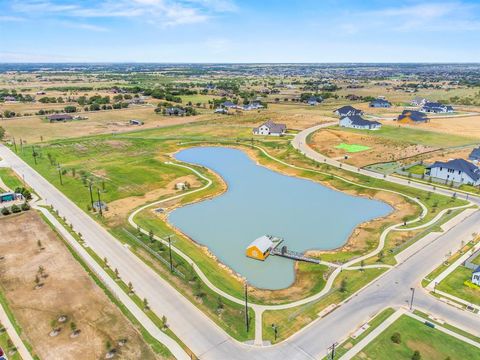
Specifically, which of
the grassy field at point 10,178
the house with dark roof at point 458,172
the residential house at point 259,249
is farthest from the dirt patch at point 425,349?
the grassy field at point 10,178

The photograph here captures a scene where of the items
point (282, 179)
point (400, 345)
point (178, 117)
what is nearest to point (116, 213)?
point (282, 179)

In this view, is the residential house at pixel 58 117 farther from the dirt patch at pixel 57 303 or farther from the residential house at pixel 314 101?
the residential house at pixel 314 101

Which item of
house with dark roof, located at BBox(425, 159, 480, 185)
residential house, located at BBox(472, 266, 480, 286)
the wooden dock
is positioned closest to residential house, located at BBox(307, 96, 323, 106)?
house with dark roof, located at BBox(425, 159, 480, 185)

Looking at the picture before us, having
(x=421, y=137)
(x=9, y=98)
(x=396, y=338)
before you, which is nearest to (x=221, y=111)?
(x=421, y=137)

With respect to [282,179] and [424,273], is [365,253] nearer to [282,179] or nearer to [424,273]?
[424,273]

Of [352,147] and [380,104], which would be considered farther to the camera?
[380,104]

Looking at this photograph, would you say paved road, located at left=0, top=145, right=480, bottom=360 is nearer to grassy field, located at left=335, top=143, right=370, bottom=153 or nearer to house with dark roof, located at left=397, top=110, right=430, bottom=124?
grassy field, located at left=335, top=143, right=370, bottom=153

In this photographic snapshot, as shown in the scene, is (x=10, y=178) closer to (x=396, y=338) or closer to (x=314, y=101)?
(x=396, y=338)
